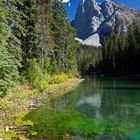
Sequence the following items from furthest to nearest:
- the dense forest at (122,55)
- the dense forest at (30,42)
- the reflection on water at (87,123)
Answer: the dense forest at (122,55) < the dense forest at (30,42) < the reflection on water at (87,123)

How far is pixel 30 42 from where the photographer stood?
158 feet

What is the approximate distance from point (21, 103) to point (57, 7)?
4814cm

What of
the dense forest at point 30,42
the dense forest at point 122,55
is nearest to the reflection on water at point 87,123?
the dense forest at point 30,42

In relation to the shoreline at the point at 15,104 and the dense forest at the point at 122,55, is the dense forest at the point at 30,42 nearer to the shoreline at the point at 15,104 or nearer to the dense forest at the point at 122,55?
the shoreline at the point at 15,104

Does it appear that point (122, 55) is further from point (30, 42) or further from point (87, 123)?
point (87, 123)

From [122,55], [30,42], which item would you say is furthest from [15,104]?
[122,55]

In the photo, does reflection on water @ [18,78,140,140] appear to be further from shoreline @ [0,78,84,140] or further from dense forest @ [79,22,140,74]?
dense forest @ [79,22,140,74]

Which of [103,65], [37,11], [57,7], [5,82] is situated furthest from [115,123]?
[103,65]

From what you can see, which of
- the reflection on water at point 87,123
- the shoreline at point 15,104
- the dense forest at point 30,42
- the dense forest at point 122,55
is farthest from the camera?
the dense forest at point 122,55

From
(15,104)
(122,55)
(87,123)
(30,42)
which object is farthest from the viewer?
(122,55)

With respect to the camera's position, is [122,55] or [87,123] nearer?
[87,123]

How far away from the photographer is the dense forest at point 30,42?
1962 centimetres

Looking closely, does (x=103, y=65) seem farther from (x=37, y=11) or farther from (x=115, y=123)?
(x=115, y=123)

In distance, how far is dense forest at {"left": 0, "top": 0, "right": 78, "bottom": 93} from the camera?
19622mm
